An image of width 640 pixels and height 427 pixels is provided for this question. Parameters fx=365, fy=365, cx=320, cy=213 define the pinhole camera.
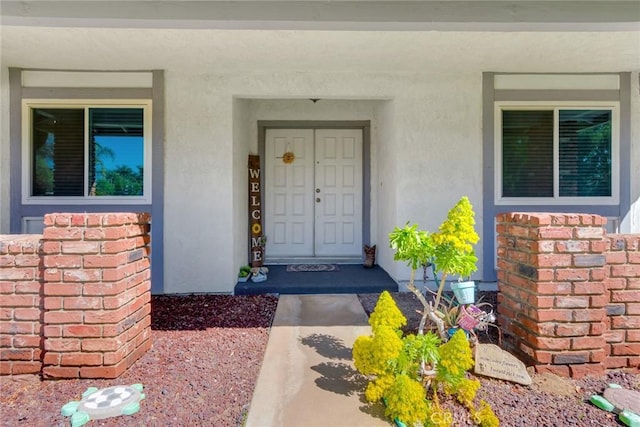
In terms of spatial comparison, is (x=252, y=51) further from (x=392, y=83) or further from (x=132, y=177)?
(x=132, y=177)

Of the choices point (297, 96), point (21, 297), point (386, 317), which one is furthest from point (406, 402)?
point (297, 96)

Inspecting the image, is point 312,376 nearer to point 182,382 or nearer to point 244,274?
point 182,382

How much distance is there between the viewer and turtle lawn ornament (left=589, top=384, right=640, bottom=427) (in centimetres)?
190

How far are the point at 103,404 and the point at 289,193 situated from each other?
158 inches

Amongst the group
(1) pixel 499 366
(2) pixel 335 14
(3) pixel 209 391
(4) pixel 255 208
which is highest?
(2) pixel 335 14

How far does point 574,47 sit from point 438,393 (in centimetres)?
358

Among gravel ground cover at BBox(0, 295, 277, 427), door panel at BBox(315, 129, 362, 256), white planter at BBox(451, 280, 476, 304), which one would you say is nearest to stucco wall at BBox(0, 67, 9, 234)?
gravel ground cover at BBox(0, 295, 277, 427)

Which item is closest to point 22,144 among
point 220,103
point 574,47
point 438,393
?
point 220,103

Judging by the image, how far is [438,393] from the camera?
6.91 feet

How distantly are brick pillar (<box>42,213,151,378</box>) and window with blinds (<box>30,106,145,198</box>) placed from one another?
7.53 feet

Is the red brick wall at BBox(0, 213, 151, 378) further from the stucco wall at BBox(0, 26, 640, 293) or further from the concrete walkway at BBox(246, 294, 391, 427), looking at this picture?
the stucco wall at BBox(0, 26, 640, 293)

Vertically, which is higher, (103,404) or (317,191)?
(317,191)

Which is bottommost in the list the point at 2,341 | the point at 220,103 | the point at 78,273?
the point at 2,341

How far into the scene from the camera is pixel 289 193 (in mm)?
5707
